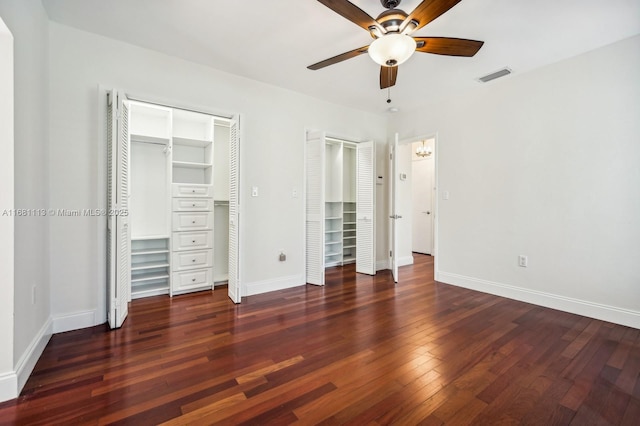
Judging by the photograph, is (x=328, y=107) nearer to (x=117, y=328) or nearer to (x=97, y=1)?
(x=97, y=1)

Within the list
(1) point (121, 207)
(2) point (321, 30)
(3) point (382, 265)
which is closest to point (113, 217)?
(1) point (121, 207)

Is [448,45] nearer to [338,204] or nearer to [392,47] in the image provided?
[392,47]

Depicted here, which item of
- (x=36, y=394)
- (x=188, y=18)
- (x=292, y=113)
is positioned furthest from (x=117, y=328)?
(x=292, y=113)

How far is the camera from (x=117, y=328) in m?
2.51

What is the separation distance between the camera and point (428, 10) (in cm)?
177

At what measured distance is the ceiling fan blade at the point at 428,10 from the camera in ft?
5.52

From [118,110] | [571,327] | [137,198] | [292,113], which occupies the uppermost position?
[292,113]

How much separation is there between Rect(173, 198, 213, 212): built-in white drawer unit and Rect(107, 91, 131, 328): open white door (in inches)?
32.6

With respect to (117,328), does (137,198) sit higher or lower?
higher

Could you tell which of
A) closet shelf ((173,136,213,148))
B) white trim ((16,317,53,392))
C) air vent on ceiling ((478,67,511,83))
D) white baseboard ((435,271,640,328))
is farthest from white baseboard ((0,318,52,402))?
air vent on ceiling ((478,67,511,83))

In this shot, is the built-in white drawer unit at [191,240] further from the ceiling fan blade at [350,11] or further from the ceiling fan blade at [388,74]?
the ceiling fan blade at [350,11]

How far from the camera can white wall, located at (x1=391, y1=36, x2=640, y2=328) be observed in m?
2.67

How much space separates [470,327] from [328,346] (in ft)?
4.43

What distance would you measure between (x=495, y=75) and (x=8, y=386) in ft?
15.8
